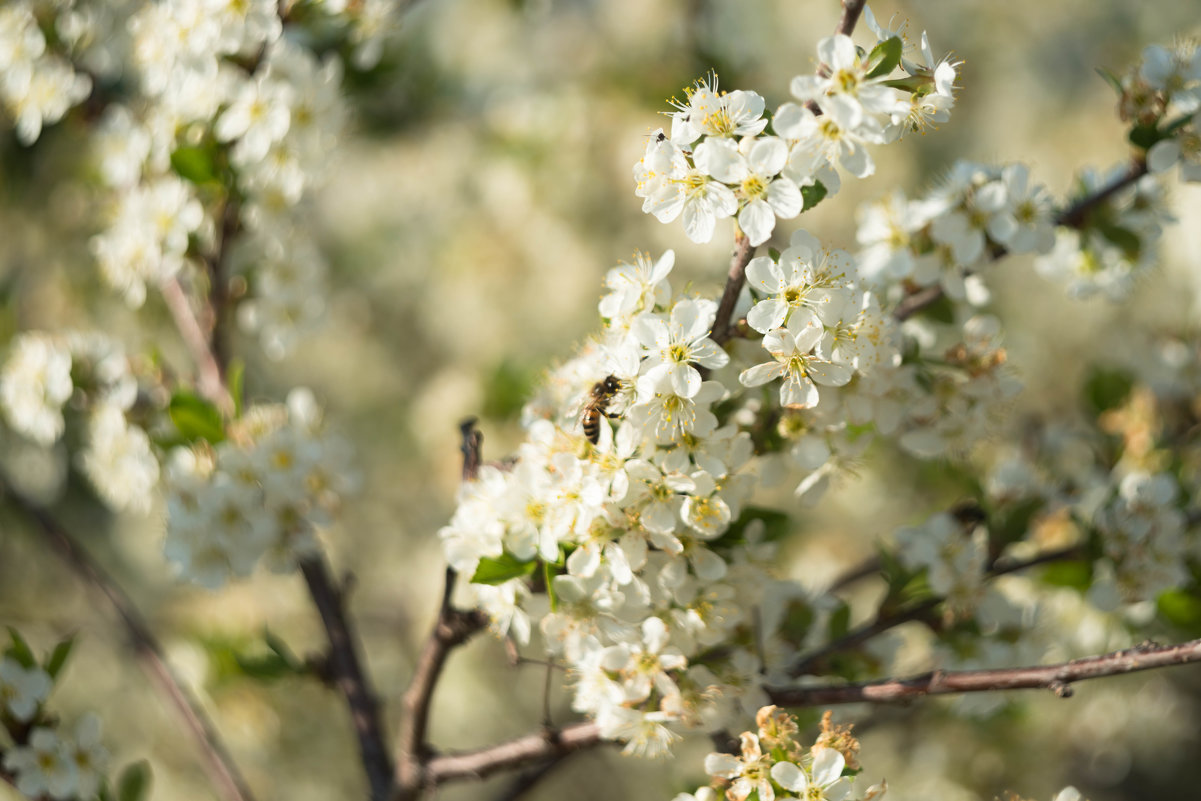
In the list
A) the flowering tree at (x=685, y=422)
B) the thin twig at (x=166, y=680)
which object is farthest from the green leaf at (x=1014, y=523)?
the thin twig at (x=166, y=680)

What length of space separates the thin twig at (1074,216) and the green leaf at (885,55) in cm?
38

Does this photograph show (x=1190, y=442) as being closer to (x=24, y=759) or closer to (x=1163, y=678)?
(x=1163, y=678)

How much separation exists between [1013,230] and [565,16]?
150 inches

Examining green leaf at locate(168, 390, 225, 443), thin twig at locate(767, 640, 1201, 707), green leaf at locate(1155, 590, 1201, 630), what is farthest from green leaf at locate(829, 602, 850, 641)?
green leaf at locate(168, 390, 225, 443)

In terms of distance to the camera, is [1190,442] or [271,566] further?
[1190,442]

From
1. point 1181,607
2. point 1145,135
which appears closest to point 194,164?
point 1145,135

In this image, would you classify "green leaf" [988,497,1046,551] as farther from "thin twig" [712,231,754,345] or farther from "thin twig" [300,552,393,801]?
"thin twig" [300,552,393,801]

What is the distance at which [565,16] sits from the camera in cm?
454

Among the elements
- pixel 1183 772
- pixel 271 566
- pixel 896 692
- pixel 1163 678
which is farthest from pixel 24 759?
pixel 1183 772

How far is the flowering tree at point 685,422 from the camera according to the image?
0.87 meters

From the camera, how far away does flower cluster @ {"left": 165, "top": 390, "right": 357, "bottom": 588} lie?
1321 mm

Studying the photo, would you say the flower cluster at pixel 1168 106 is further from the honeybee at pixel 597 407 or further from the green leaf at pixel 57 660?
the green leaf at pixel 57 660

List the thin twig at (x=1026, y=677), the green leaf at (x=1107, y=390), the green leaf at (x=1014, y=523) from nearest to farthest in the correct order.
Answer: the thin twig at (x=1026, y=677) → the green leaf at (x=1014, y=523) → the green leaf at (x=1107, y=390)

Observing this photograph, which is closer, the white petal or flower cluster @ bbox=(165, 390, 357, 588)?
the white petal
